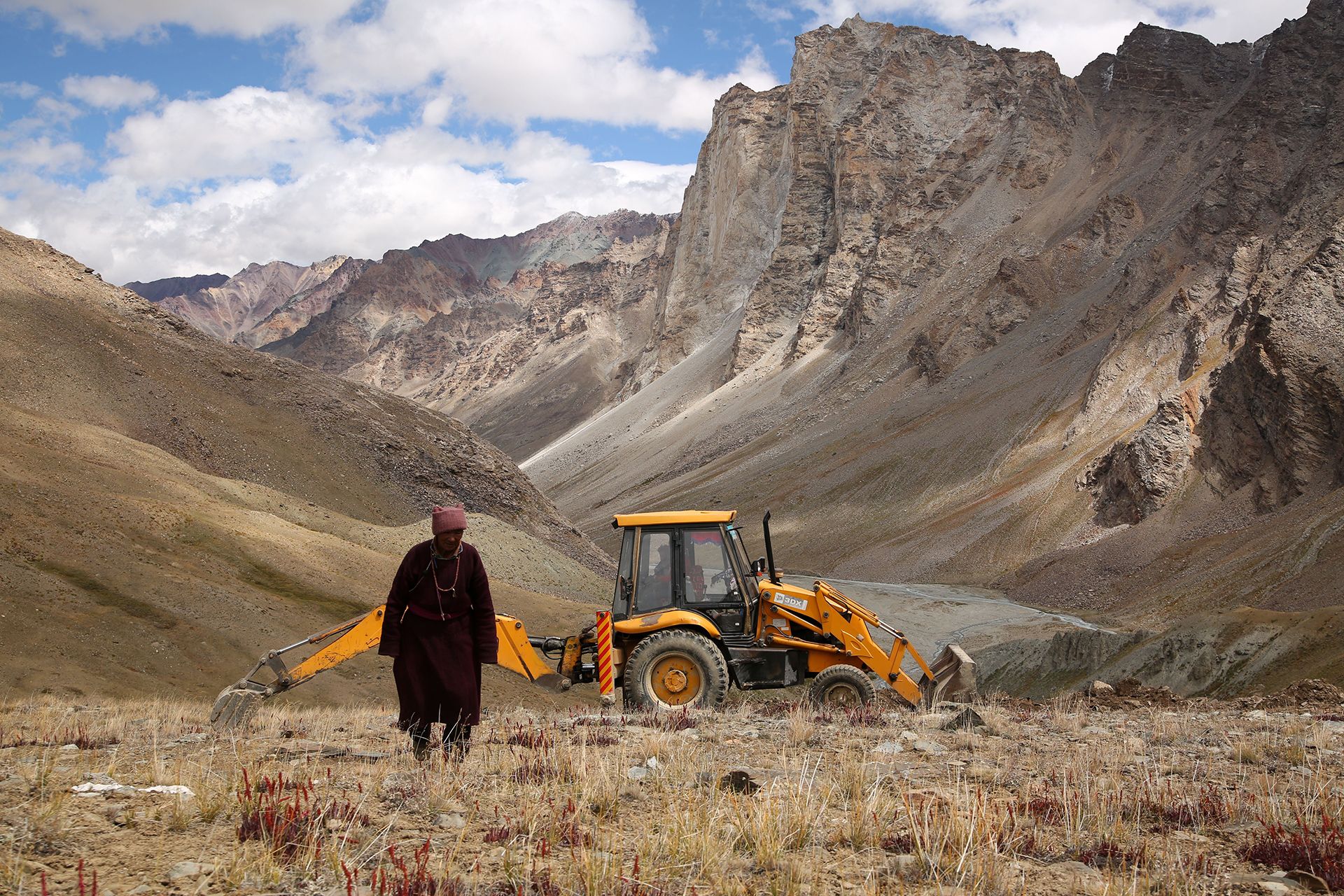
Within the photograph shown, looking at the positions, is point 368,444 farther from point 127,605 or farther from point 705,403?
point 705,403

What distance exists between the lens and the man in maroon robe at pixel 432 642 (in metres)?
6.46

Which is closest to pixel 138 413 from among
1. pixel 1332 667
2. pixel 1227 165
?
pixel 1332 667

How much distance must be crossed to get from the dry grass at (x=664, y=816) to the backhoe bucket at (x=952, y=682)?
3.09 meters

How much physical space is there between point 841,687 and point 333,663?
16.0ft

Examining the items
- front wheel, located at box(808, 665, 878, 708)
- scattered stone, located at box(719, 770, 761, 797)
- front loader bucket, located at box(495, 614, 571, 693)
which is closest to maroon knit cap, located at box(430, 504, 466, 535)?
scattered stone, located at box(719, 770, 761, 797)

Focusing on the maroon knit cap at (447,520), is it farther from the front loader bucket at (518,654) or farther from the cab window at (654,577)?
the cab window at (654,577)

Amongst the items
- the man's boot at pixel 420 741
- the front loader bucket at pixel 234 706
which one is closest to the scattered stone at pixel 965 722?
the man's boot at pixel 420 741

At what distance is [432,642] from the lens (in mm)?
6477

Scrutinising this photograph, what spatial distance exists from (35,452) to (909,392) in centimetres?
5413

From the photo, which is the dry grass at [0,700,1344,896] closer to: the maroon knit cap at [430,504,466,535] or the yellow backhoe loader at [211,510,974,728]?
the maroon knit cap at [430,504,466,535]

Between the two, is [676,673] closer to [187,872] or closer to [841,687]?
[841,687]

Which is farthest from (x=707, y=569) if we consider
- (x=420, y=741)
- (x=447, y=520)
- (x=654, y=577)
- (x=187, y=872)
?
(x=187, y=872)

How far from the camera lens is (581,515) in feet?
240

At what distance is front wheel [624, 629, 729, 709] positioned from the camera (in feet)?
33.0
